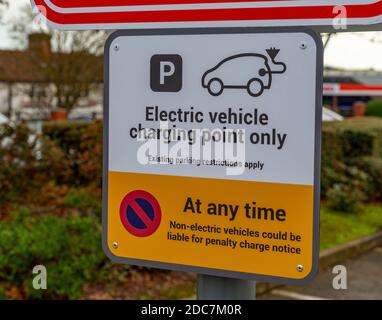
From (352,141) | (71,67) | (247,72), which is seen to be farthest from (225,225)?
(71,67)

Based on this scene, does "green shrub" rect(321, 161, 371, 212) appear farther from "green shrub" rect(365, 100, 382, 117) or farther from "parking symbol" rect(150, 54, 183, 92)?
"green shrub" rect(365, 100, 382, 117)

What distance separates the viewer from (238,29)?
1.28m

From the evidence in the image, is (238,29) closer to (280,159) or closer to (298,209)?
(280,159)

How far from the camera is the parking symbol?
4.42 feet

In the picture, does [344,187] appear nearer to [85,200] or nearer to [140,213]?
[85,200]

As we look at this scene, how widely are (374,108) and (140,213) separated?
27815 mm

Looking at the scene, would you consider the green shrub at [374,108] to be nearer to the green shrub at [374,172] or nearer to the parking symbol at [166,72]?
the green shrub at [374,172]

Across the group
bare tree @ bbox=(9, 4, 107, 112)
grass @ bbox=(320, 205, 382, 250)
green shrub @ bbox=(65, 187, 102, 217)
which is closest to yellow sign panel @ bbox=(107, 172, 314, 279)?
green shrub @ bbox=(65, 187, 102, 217)

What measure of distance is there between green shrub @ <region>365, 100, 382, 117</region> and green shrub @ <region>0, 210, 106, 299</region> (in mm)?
22462

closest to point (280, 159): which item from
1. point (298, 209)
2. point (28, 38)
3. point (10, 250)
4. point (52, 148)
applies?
point (298, 209)

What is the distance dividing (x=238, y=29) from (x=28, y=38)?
22.3 m

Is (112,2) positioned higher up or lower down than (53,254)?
higher up

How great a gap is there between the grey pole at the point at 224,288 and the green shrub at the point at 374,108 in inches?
1052

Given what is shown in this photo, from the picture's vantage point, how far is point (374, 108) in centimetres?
2797
